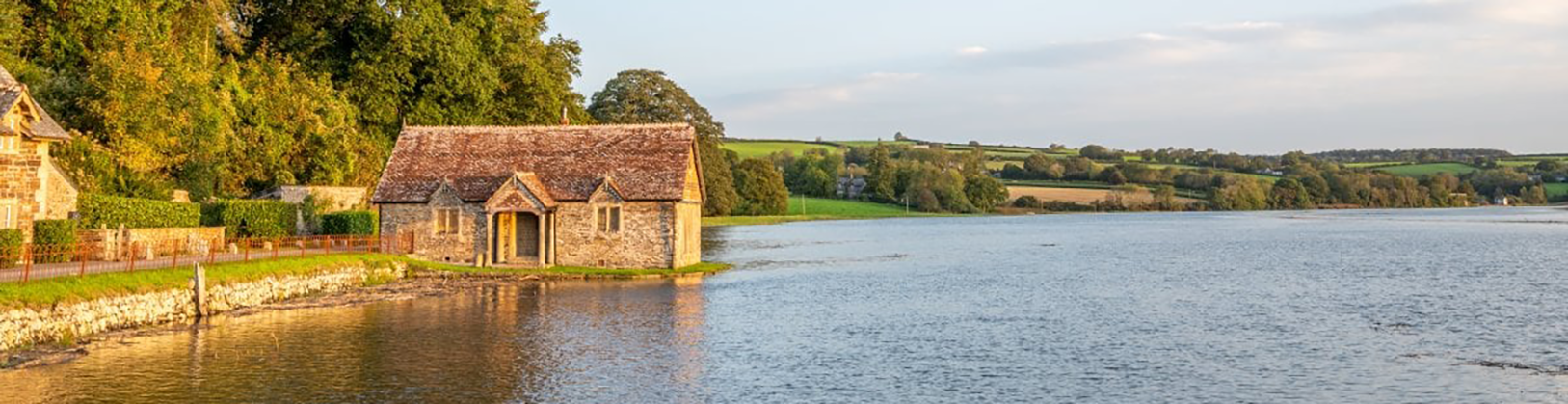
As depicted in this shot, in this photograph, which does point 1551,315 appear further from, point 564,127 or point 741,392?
point 564,127

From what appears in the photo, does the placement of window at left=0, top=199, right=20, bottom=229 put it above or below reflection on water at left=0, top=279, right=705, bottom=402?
above

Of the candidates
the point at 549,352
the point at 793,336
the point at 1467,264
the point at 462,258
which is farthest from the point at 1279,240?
the point at 549,352

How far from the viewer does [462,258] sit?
50062 millimetres

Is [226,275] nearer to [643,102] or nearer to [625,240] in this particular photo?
[625,240]

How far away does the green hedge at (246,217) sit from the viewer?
1900 inches

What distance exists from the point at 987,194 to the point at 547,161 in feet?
459

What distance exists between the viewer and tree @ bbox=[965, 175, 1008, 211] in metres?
185

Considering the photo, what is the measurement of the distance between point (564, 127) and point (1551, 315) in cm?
3638

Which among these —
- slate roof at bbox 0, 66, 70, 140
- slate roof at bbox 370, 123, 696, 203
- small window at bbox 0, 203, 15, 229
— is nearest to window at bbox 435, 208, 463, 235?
slate roof at bbox 370, 123, 696, 203

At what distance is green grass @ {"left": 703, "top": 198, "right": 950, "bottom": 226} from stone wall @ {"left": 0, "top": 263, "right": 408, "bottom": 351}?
103 m

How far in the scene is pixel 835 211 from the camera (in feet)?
546

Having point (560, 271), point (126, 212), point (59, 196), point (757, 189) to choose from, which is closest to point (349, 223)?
point (560, 271)

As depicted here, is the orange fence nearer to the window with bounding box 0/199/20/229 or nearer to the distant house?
the window with bounding box 0/199/20/229

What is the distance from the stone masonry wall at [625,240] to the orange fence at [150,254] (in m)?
6.66
